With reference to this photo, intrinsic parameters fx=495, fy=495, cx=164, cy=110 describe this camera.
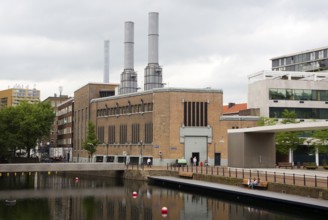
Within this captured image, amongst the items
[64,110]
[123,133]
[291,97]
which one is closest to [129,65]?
[123,133]

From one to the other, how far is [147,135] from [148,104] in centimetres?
525

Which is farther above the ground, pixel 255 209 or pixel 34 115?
pixel 34 115

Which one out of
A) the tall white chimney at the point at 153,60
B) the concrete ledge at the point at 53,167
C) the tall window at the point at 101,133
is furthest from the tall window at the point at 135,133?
the concrete ledge at the point at 53,167

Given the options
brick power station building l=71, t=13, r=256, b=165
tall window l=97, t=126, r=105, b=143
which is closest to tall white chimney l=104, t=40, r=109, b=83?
tall window l=97, t=126, r=105, b=143

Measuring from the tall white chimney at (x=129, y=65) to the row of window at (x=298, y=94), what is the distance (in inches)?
1049

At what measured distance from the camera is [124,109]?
296 feet

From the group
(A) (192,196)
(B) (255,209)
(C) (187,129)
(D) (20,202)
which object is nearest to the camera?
(B) (255,209)

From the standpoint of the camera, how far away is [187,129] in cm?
8019

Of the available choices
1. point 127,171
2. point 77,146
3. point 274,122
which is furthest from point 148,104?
point 77,146

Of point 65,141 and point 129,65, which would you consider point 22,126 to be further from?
point 65,141

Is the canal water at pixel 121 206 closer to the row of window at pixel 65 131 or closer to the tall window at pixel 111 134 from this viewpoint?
the tall window at pixel 111 134

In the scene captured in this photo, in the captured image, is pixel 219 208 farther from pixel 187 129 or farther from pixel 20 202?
pixel 187 129

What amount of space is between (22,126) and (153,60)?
94.4ft

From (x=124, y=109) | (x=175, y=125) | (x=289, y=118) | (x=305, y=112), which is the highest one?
(x=124, y=109)
